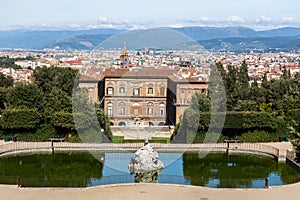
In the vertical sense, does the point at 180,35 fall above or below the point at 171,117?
above

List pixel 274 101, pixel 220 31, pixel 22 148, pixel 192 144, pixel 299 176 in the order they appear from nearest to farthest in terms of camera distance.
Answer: pixel 299 176
pixel 22 148
pixel 192 144
pixel 274 101
pixel 220 31

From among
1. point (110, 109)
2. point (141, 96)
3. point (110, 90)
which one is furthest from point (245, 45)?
point (110, 90)

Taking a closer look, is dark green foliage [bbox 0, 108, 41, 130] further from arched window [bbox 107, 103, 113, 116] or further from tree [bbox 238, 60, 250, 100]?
tree [bbox 238, 60, 250, 100]

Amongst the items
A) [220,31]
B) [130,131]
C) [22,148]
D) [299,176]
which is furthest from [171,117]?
[220,31]

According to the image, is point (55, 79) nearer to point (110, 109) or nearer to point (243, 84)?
point (110, 109)

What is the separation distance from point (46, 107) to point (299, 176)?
14498mm

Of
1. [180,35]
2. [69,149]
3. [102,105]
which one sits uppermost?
[180,35]

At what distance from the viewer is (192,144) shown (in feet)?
78.7

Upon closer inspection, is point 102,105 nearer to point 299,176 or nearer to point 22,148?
point 22,148

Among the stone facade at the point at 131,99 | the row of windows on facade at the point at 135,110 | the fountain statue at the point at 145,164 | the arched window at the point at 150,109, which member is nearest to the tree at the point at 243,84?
the row of windows on facade at the point at 135,110

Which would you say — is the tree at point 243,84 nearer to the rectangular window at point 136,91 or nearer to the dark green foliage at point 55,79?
the rectangular window at point 136,91

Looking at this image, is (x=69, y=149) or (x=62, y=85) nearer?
(x=69, y=149)

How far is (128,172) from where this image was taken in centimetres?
1834

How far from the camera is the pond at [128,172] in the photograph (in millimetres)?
16438
